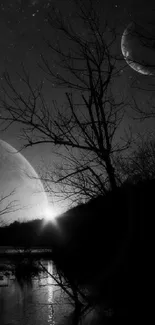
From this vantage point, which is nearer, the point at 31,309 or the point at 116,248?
the point at 116,248

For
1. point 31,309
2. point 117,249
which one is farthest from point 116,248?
point 31,309

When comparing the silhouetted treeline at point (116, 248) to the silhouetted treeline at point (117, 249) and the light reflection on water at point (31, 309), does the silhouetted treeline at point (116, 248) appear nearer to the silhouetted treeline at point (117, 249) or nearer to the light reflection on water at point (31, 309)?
the silhouetted treeline at point (117, 249)

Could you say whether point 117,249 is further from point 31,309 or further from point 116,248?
point 31,309

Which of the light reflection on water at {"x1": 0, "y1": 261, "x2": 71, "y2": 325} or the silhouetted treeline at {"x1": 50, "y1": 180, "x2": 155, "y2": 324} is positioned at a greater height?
the silhouetted treeline at {"x1": 50, "y1": 180, "x2": 155, "y2": 324}

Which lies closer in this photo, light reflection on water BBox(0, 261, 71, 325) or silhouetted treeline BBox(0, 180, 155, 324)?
silhouetted treeline BBox(0, 180, 155, 324)

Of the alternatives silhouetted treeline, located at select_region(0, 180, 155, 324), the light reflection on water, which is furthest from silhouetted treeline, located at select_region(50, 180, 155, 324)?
the light reflection on water

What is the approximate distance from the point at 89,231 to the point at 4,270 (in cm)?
1226

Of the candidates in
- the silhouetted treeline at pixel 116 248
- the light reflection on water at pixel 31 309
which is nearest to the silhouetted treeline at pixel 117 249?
the silhouetted treeline at pixel 116 248

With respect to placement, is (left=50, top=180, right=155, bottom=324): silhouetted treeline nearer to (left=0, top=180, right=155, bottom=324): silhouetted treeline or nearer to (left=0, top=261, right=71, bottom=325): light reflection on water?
(left=0, top=180, right=155, bottom=324): silhouetted treeline

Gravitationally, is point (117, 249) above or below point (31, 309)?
above

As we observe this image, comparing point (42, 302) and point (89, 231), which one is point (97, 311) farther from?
point (42, 302)

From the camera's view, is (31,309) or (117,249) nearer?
(117,249)

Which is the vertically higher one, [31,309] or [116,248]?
[116,248]

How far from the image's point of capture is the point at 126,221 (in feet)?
13.4
